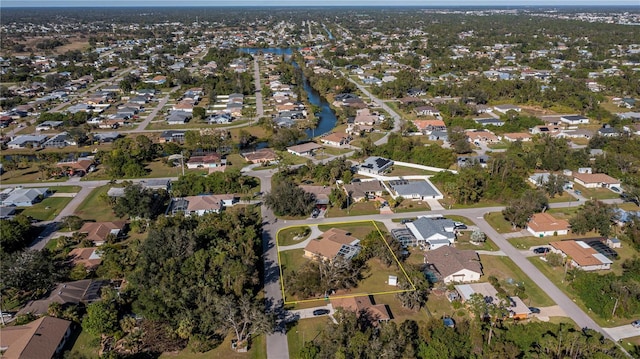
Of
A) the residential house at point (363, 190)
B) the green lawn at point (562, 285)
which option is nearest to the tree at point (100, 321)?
the residential house at point (363, 190)

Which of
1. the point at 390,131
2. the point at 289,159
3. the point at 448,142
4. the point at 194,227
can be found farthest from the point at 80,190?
the point at 448,142

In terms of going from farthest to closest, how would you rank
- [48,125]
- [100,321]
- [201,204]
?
[48,125]
[201,204]
[100,321]

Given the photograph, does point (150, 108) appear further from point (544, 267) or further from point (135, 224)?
point (544, 267)

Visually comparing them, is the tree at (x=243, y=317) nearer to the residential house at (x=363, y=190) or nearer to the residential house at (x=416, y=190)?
the residential house at (x=363, y=190)

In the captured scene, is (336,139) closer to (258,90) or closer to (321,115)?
(321,115)

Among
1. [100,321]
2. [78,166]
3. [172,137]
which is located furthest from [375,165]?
[78,166]

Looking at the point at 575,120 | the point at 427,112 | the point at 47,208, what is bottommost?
the point at 47,208
